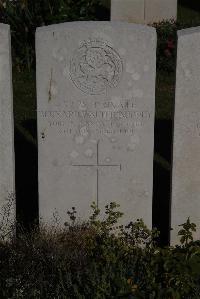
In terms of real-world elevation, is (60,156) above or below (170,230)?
above

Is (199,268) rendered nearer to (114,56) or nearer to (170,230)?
(170,230)

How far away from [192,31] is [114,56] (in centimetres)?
61

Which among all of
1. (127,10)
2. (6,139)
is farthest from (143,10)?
(6,139)

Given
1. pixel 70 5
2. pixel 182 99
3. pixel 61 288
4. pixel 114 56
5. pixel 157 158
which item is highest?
pixel 70 5

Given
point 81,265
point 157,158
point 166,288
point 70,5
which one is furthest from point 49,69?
point 70,5

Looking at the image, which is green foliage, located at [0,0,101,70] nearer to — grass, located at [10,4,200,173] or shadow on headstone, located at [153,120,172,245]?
grass, located at [10,4,200,173]

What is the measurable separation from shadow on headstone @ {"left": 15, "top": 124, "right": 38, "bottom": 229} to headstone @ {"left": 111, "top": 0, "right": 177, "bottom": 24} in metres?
5.42

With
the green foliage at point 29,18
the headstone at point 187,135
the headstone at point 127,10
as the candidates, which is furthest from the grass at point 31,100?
the headstone at point 127,10

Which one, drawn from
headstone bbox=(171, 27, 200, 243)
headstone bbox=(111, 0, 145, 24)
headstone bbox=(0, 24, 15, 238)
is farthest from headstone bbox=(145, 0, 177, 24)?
headstone bbox=(0, 24, 15, 238)

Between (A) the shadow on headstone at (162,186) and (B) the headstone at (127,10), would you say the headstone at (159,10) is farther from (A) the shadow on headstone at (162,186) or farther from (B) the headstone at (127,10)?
(A) the shadow on headstone at (162,186)

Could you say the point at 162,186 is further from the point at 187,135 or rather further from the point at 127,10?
the point at 127,10

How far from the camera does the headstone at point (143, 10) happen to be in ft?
41.9

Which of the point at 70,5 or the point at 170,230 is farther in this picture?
the point at 70,5

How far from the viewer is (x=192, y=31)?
480cm
